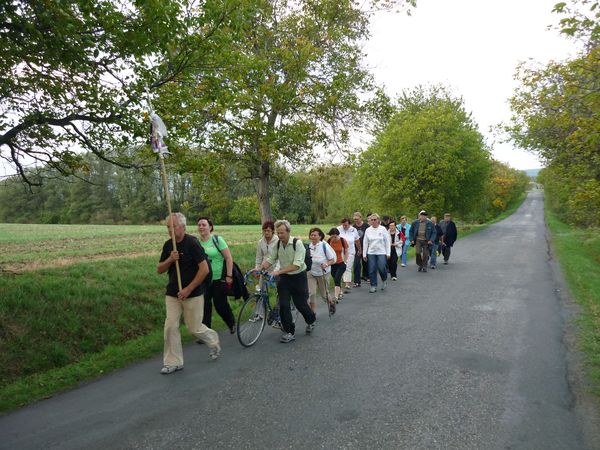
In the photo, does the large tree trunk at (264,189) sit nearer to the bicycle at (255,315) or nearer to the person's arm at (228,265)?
the bicycle at (255,315)

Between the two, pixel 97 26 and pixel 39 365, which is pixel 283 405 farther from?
pixel 97 26

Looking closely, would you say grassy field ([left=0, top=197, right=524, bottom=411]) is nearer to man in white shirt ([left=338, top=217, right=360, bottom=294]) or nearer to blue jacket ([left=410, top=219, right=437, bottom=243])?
man in white shirt ([left=338, top=217, right=360, bottom=294])

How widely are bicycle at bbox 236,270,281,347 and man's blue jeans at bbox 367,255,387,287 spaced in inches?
164

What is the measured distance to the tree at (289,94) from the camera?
37.3ft

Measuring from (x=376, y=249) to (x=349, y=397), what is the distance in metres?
6.31

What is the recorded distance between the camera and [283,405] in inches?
164

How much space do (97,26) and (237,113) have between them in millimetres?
5483

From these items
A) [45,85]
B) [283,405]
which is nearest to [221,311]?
[283,405]

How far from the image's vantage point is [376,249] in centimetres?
1034

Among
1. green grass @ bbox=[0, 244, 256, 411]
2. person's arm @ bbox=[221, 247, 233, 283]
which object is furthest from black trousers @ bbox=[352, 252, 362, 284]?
person's arm @ bbox=[221, 247, 233, 283]

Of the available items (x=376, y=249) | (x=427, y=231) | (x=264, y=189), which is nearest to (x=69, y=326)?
(x=376, y=249)

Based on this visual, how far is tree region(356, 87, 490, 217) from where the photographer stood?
28.8 metres

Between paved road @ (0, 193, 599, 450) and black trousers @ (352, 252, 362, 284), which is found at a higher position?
black trousers @ (352, 252, 362, 284)

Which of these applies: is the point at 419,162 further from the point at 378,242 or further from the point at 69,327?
the point at 69,327
